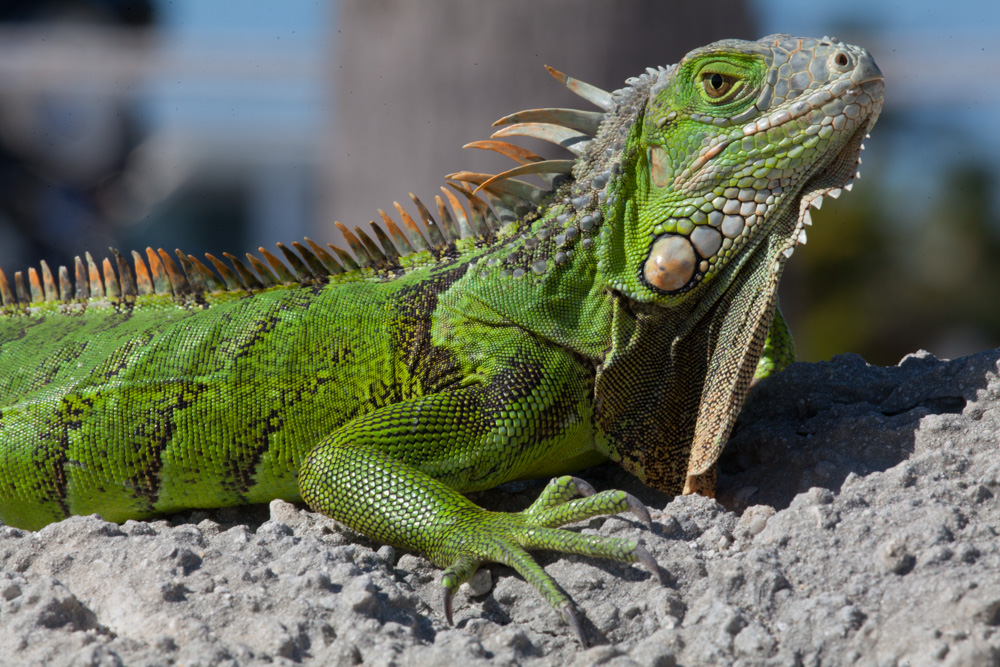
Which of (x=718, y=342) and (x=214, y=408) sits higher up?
(x=718, y=342)

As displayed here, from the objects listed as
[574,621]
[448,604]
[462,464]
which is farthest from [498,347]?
[574,621]

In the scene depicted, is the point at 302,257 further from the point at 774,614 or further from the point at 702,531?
the point at 774,614

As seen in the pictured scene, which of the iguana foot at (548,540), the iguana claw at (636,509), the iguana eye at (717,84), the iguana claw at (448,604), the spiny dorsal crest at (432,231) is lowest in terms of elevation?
the iguana claw at (448,604)

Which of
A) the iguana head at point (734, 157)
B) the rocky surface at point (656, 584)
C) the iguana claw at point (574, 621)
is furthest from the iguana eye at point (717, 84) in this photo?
the iguana claw at point (574, 621)

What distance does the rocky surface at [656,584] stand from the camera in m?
2.13

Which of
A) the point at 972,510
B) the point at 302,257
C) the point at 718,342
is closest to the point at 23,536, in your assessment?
the point at 302,257

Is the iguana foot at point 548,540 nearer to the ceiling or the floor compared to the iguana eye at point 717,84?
nearer to the floor

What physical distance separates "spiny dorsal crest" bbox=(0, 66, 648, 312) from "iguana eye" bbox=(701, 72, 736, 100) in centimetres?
34

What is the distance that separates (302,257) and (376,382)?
0.76m

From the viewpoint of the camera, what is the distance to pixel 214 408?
3270 millimetres

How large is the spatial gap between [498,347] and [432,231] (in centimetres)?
68

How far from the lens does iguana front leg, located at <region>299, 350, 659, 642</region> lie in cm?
264

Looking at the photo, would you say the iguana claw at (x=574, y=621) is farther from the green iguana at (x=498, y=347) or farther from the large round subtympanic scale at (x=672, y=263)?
the large round subtympanic scale at (x=672, y=263)

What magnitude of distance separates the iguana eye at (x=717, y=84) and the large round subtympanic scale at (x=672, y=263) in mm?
463
